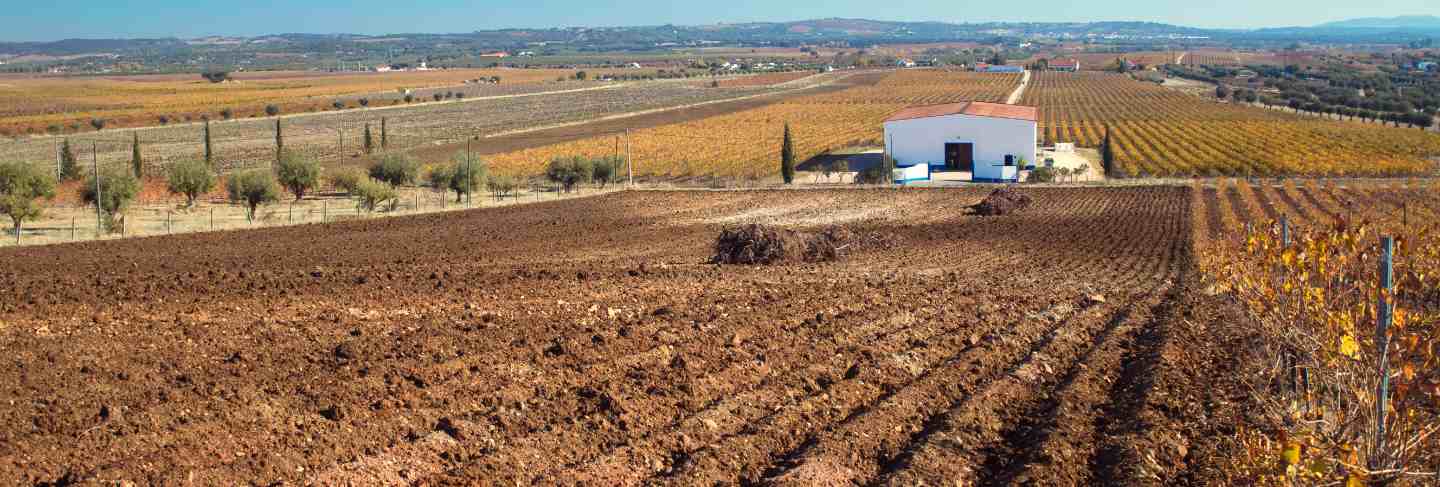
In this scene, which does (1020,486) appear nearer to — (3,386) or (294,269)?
(3,386)

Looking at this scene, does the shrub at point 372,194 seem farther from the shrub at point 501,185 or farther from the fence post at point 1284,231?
the fence post at point 1284,231

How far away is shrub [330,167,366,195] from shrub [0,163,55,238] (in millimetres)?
9553

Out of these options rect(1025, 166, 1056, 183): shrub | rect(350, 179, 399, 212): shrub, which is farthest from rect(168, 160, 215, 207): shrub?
rect(1025, 166, 1056, 183): shrub

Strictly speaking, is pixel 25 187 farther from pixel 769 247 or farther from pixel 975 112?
pixel 975 112

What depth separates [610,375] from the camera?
11422mm

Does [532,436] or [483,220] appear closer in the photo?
[532,436]

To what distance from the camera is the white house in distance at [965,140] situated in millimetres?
52531

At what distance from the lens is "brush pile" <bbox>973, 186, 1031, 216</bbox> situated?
35.3 meters

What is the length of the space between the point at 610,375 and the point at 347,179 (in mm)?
36036

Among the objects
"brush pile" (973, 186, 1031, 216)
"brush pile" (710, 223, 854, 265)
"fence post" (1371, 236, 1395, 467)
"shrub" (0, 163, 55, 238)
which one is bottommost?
"brush pile" (973, 186, 1031, 216)

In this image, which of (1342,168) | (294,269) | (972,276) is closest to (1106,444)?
(972,276)

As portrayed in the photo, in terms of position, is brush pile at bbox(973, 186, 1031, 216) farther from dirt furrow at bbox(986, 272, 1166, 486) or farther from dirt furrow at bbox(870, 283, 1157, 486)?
dirt furrow at bbox(870, 283, 1157, 486)

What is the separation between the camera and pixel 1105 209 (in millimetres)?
36469

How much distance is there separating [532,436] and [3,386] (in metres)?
4.89
